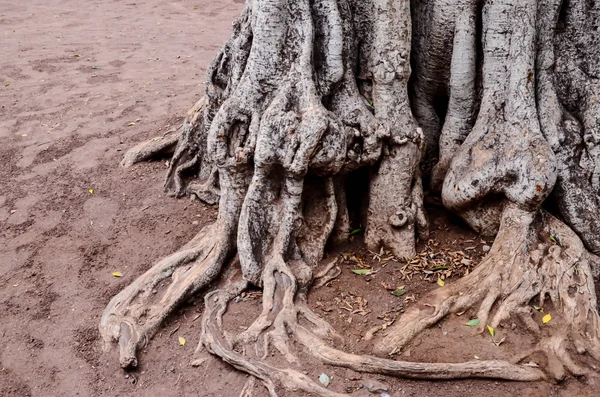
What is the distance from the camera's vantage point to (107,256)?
4.40 meters

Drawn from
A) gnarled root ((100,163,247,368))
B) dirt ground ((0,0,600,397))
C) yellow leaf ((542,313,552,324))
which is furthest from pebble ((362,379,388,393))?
gnarled root ((100,163,247,368))

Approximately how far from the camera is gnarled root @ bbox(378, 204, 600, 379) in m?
3.37

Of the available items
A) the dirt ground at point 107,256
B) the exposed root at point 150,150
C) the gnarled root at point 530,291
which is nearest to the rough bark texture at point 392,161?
the gnarled root at point 530,291

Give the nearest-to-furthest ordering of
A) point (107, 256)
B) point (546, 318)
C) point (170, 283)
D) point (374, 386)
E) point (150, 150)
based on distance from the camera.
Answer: point (374, 386)
point (546, 318)
point (170, 283)
point (107, 256)
point (150, 150)

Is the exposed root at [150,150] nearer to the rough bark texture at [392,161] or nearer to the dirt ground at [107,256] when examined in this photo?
the dirt ground at [107,256]

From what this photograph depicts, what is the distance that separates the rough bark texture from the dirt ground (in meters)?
0.14

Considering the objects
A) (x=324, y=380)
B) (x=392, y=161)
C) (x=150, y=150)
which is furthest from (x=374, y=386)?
(x=150, y=150)

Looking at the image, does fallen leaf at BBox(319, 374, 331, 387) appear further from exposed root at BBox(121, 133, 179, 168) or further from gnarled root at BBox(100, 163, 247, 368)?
exposed root at BBox(121, 133, 179, 168)

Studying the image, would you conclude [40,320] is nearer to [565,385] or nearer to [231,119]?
[231,119]

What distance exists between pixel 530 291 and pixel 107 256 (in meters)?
3.05

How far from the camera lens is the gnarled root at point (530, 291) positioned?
3.37m

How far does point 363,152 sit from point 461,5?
1.25 metres

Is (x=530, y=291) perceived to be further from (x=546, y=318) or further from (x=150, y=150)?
(x=150, y=150)

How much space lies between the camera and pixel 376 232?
417cm
